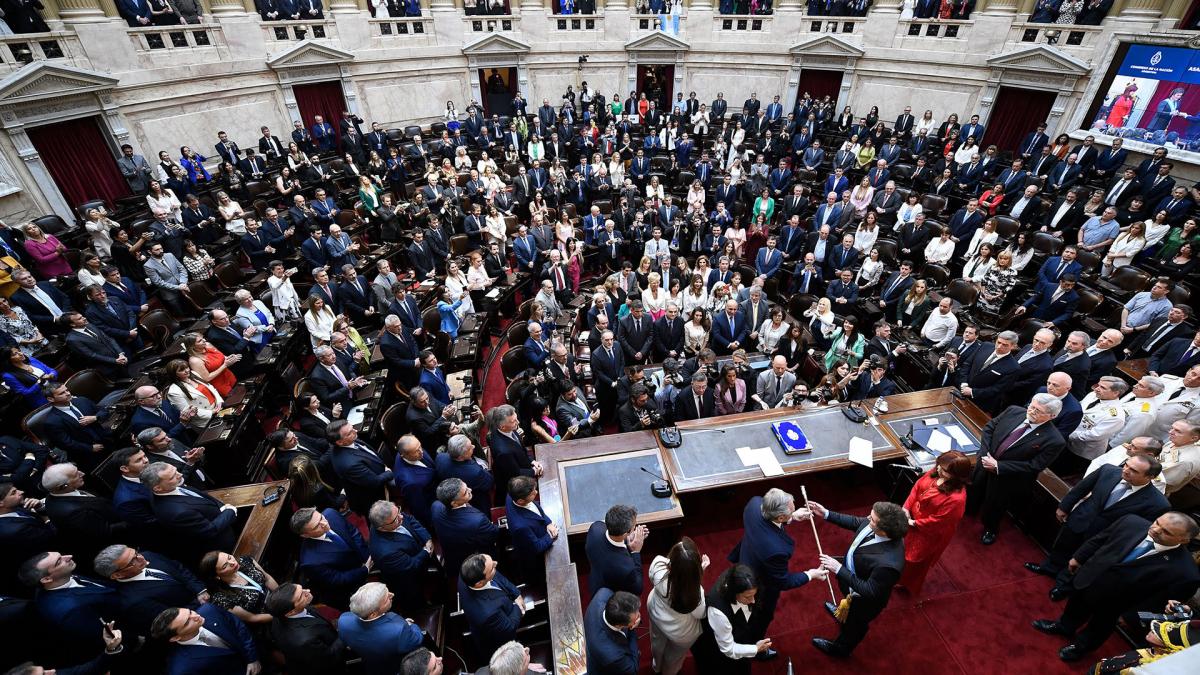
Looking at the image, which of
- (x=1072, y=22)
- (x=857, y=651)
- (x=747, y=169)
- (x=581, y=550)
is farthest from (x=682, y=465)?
(x=1072, y=22)

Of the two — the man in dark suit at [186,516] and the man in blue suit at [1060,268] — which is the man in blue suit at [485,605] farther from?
the man in blue suit at [1060,268]

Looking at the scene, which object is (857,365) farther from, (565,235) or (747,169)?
(747,169)

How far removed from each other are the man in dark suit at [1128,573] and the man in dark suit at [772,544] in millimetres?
2134

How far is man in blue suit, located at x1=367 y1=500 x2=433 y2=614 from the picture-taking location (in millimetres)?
3787

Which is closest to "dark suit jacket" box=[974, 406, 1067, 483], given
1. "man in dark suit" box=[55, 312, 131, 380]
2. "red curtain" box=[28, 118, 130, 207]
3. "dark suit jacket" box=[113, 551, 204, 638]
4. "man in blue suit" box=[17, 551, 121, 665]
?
"dark suit jacket" box=[113, 551, 204, 638]

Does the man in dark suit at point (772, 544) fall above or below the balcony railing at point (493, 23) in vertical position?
below

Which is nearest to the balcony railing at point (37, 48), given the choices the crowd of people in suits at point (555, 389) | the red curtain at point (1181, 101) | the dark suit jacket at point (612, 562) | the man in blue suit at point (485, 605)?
the crowd of people in suits at point (555, 389)

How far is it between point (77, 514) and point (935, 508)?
22.5ft

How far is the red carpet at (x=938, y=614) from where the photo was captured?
417 cm

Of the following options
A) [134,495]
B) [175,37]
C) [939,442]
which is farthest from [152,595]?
[175,37]

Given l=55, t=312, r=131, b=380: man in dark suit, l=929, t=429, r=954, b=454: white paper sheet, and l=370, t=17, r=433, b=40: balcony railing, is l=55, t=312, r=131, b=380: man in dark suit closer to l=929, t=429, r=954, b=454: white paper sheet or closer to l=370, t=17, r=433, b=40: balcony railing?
l=929, t=429, r=954, b=454: white paper sheet

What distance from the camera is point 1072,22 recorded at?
41.5 ft

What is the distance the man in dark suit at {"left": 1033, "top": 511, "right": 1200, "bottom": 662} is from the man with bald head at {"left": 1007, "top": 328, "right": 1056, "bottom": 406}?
2101mm

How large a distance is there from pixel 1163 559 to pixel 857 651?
2.22m
